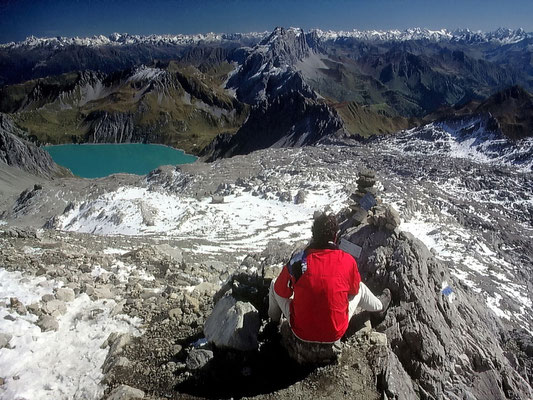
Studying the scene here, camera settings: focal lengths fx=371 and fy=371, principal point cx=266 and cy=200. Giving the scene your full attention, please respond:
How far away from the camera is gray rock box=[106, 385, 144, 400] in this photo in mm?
7324

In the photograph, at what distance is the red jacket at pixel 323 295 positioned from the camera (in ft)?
22.0

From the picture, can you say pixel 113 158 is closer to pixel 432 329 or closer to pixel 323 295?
pixel 432 329

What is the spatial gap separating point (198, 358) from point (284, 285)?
2613 mm

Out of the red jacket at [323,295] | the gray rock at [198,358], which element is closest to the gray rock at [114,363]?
the gray rock at [198,358]

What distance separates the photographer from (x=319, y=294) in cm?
668

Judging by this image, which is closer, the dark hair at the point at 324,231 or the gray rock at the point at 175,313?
the dark hair at the point at 324,231

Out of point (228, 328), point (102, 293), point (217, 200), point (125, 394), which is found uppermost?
point (228, 328)

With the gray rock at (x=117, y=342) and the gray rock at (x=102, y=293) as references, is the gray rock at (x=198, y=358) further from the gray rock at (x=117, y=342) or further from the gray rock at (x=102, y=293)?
the gray rock at (x=102, y=293)

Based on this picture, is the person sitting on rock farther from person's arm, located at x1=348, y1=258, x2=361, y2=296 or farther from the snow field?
the snow field

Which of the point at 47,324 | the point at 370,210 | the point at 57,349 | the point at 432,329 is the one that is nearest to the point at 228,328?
the point at 57,349

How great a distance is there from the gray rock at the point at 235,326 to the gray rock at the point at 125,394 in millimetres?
1797

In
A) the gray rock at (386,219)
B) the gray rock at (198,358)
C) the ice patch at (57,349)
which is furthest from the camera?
the gray rock at (386,219)

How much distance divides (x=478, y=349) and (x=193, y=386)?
7419 millimetres

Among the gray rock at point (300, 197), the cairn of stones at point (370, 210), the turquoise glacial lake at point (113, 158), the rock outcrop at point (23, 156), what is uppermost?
the cairn of stones at point (370, 210)
